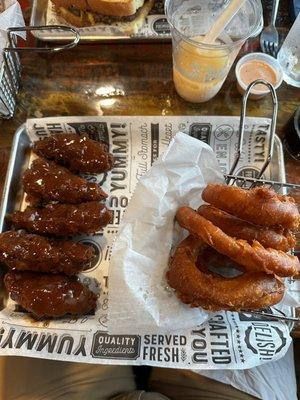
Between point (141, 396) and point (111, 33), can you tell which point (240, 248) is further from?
point (111, 33)

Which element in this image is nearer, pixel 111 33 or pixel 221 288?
pixel 221 288

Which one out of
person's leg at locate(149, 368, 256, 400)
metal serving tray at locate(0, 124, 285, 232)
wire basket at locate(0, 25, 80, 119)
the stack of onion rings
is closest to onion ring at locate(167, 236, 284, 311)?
the stack of onion rings

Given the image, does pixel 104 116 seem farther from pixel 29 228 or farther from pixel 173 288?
pixel 173 288

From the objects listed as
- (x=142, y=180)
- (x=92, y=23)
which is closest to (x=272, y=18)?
(x=92, y=23)

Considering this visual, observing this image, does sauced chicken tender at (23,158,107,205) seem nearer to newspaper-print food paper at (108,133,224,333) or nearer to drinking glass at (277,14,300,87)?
newspaper-print food paper at (108,133,224,333)

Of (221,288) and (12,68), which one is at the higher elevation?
(12,68)

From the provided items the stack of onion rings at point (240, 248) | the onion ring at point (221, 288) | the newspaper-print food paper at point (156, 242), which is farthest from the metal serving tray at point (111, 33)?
the onion ring at point (221, 288)

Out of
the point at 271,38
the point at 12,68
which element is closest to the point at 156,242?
the point at 12,68
